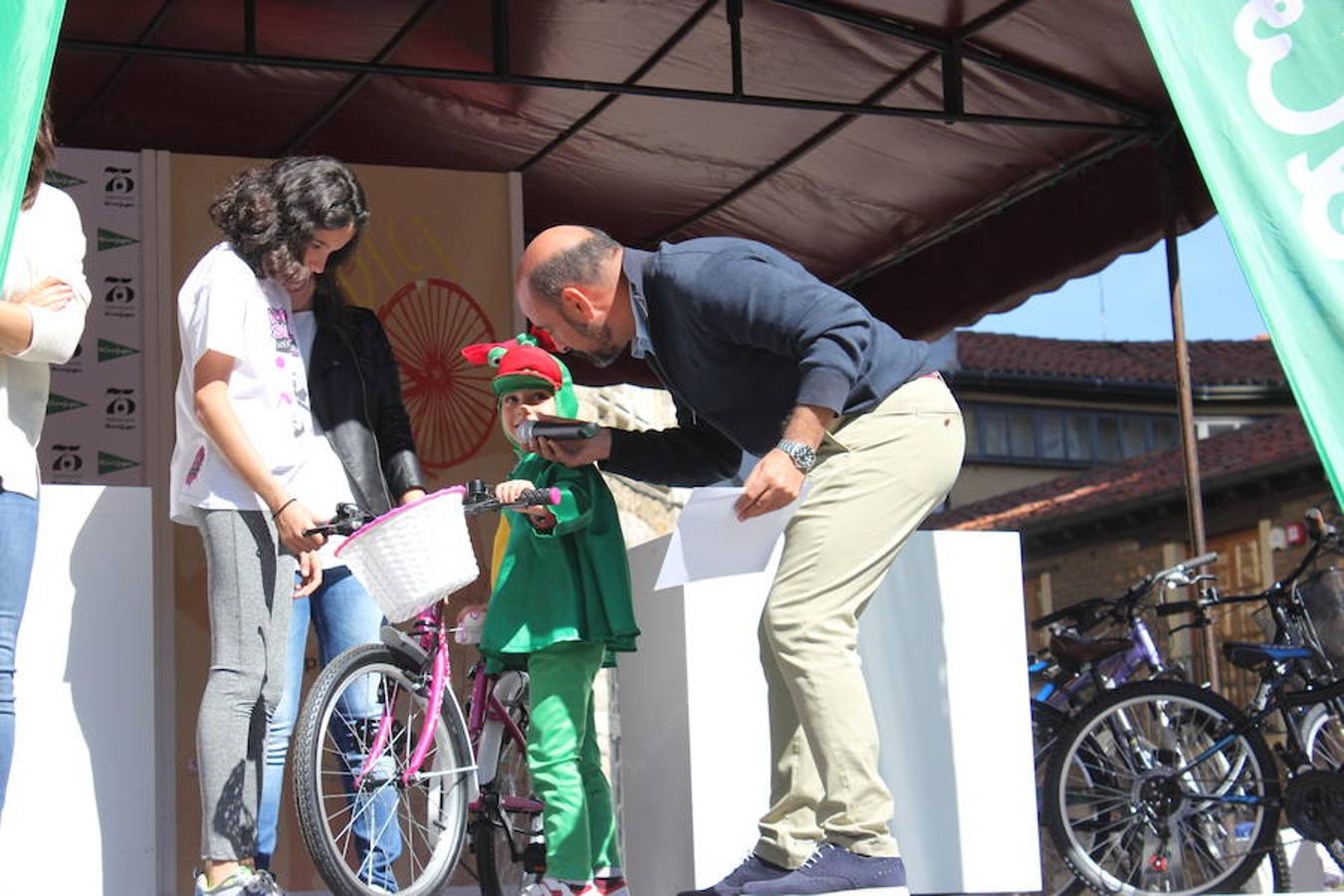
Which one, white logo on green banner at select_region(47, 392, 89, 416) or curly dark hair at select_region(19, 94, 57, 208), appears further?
white logo on green banner at select_region(47, 392, 89, 416)

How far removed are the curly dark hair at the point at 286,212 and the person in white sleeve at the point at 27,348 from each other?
15.9 inches

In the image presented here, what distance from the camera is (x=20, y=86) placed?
3.79 meters

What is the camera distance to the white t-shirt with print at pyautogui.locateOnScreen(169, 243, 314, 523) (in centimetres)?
451

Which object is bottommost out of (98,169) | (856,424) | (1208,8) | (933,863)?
(933,863)

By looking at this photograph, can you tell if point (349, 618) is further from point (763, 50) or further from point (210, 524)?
point (763, 50)

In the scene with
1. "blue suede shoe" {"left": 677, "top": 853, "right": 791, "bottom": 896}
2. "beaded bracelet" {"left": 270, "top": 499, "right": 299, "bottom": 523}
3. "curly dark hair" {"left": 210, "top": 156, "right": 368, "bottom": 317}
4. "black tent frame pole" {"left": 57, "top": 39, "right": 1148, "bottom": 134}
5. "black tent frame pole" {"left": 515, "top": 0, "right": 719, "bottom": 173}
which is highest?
"black tent frame pole" {"left": 515, "top": 0, "right": 719, "bottom": 173}

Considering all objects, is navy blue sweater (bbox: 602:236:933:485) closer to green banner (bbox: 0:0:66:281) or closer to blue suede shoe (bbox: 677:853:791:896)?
blue suede shoe (bbox: 677:853:791:896)

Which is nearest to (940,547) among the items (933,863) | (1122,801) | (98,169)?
(933,863)

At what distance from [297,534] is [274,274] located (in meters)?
0.68

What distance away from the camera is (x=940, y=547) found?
578cm

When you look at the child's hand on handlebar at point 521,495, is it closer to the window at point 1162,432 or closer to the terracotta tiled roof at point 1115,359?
the terracotta tiled roof at point 1115,359

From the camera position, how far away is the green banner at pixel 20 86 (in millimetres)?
3725

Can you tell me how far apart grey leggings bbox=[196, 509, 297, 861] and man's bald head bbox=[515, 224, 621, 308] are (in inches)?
32.9

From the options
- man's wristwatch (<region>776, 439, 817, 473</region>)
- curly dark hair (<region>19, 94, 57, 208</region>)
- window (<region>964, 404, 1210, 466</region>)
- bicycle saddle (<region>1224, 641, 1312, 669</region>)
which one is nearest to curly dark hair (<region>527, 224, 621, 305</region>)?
man's wristwatch (<region>776, 439, 817, 473</region>)
